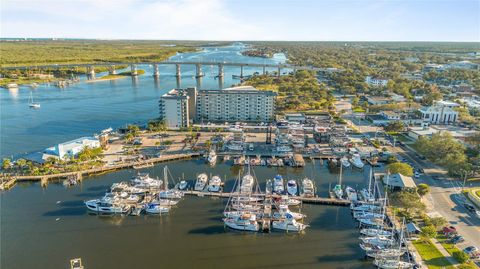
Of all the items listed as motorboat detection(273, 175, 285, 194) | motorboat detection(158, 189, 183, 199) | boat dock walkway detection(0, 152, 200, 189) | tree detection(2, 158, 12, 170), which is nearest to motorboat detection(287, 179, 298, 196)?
motorboat detection(273, 175, 285, 194)

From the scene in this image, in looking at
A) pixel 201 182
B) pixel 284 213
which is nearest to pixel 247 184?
pixel 201 182

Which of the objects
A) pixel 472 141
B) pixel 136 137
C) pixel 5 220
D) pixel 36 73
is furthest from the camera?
pixel 36 73

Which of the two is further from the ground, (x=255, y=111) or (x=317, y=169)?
(x=255, y=111)

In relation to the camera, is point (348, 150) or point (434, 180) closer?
point (434, 180)

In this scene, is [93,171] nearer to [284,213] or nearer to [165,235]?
[165,235]

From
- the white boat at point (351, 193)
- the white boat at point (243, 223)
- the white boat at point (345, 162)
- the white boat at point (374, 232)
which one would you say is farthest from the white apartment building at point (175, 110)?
the white boat at point (374, 232)

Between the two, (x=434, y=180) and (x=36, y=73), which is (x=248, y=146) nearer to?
(x=434, y=180)

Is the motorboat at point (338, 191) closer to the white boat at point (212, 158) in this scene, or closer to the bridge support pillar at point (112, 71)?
the white boat at point (212, 158)

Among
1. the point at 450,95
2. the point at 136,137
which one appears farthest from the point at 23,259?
the point at 450,95
